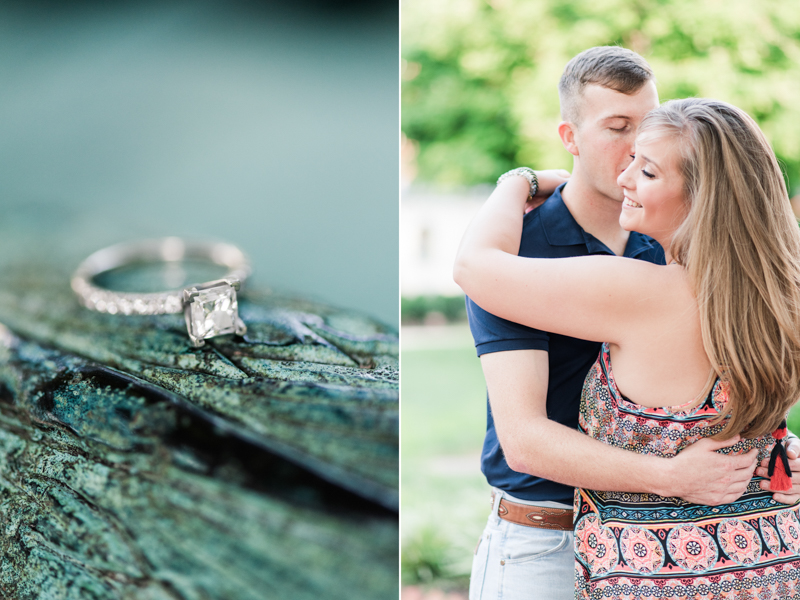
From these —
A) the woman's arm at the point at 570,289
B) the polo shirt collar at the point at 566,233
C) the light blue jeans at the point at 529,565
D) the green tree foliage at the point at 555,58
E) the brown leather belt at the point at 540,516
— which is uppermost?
the green tree foliage at the point at 555,58

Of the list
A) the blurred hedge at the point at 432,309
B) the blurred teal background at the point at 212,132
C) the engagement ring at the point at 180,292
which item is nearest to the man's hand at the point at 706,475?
the engagement ring at the point at 180,292

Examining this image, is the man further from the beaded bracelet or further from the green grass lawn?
the green grass lawn

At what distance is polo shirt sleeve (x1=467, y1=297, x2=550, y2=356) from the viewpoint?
2.94ft

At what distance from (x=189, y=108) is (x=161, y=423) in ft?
4.57

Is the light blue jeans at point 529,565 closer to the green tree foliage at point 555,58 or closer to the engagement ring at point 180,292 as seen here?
the engagement ring at point 180,292

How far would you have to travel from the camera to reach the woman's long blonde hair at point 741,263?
76cm

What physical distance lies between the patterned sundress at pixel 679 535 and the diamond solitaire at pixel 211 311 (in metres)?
0.58

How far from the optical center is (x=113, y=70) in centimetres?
189

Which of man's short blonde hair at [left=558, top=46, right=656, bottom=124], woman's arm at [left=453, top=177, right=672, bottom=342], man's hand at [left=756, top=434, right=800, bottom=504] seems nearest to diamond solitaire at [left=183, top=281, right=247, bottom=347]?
woman's arm at [left=453, top=177, right=672, bottom=342]

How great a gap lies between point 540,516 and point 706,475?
0.90 ft

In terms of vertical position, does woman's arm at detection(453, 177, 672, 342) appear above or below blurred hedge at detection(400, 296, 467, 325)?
above

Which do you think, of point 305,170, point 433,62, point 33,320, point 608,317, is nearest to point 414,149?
point 433,62

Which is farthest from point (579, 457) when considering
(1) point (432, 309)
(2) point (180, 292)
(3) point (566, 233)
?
(1) point (432, 309)


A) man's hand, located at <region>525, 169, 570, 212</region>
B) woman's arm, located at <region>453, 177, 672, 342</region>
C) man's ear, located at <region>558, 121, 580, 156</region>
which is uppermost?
man's ear, located at <region>558, 121, 580, 156</region>
